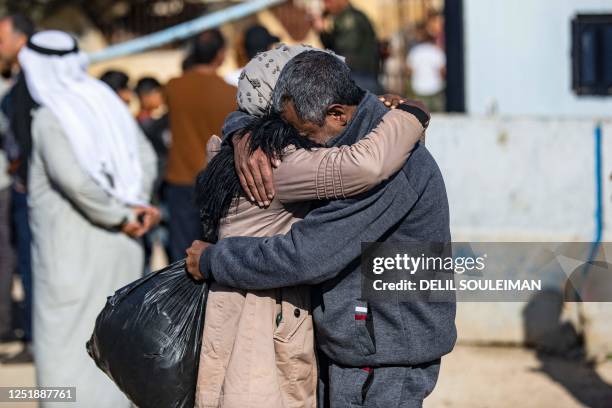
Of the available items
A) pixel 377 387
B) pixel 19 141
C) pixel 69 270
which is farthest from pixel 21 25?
pixel 377 387

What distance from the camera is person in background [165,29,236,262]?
611 centimetres

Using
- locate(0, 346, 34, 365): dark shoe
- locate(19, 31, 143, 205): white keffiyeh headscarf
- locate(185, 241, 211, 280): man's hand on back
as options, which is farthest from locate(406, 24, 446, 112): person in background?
locate(185, 241, 211, 280): man's hand on back

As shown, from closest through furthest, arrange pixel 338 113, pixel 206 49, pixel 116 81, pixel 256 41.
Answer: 1. pixel 338 113
2. pixel 256 41
3. pixel 206 49
4. pixel 116 81

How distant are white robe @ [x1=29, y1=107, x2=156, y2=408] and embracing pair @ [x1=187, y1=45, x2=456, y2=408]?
1.80 meters

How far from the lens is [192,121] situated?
20.3 feet

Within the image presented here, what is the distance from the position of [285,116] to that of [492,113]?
15.2ft

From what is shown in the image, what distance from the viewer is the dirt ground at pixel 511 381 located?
5.55m

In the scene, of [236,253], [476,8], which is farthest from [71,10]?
[236,253]

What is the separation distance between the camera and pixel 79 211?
4789mm

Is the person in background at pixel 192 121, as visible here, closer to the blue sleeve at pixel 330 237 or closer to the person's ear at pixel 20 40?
the person's ear at pixel 20 40

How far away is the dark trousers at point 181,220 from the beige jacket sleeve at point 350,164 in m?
3.40

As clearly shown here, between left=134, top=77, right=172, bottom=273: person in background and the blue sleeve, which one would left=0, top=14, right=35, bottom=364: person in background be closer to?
left=134, top=77, right=172, bottom=273: person in background

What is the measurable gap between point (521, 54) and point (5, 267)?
3.73 metres

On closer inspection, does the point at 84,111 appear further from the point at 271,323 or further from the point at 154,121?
the point at 154,121
